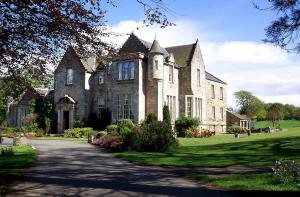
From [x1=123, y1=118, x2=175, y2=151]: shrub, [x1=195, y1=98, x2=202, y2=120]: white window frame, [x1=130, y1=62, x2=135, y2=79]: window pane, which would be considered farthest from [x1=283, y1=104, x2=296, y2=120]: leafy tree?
[x1=123, y1=118, x2=175, y2=151]: shrub

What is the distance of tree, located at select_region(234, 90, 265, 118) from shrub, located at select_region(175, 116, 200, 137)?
76174mm

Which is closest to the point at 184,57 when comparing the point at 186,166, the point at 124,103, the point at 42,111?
the point at 124,103

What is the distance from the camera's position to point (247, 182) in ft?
40.1

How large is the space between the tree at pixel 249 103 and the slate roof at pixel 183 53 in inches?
2822

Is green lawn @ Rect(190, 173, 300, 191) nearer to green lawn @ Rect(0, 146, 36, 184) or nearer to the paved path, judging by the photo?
the paved path

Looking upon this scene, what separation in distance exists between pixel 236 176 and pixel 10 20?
890 cm

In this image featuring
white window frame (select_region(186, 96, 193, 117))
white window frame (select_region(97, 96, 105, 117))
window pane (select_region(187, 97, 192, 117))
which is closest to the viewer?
white window frame (select_region(97, 96, 105, 117))

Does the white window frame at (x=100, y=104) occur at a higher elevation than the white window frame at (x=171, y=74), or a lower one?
lower

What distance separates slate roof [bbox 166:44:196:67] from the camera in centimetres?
4547

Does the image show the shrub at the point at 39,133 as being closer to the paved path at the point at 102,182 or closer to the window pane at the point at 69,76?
the window pane at the point at 69,76

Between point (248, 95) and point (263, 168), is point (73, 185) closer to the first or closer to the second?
point (263, 168)

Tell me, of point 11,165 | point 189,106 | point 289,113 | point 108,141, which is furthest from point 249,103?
point 11,165

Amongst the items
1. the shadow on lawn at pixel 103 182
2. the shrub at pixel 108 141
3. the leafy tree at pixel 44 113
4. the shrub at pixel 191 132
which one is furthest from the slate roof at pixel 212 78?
the shadow on lawn at pixel 103 182

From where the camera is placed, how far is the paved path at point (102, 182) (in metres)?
11.0
